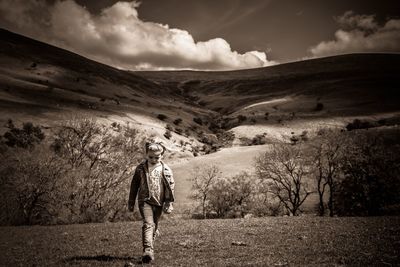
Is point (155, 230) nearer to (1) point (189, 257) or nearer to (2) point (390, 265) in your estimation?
(1) point (189, 257)

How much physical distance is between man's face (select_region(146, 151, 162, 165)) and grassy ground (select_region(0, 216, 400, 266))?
2827mm

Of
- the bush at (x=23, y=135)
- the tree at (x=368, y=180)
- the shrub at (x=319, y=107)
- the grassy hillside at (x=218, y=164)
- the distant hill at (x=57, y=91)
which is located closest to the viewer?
the tree at (x=368, y=180)

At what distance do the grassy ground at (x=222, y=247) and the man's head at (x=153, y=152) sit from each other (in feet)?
9.36

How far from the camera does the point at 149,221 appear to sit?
952 centimetres

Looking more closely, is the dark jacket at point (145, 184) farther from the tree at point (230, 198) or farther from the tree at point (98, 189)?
the tree at point (230, 198)

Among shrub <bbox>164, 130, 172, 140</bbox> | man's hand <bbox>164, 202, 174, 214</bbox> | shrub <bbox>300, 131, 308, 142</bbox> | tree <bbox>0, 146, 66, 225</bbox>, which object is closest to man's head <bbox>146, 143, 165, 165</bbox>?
man's hand <bbox>164, 202, 174, 214</bbox>

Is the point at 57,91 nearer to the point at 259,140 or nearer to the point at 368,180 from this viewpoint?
the point at 259,140

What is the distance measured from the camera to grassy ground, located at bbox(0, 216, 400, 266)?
9219mm

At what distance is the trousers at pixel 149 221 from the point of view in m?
9.22

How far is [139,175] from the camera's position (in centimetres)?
1005

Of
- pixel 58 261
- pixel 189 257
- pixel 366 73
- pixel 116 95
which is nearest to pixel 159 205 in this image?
pixel 189 257

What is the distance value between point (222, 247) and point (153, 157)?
4059 millimetres

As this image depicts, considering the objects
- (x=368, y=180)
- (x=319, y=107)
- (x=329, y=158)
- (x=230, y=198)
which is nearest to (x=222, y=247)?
(x=230, y=198)

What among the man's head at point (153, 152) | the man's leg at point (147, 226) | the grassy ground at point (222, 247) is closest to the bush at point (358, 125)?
the grassy ground at point (222, 247)
